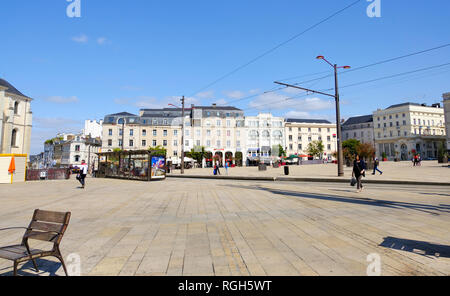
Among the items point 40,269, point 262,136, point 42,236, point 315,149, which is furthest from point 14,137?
point 315,149

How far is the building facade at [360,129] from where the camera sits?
105 metres

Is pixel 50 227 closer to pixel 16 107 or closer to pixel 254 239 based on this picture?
pixel 254 239

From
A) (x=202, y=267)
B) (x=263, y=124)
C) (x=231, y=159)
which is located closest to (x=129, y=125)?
(x=231, y=159)

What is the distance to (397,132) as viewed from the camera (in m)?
92.7

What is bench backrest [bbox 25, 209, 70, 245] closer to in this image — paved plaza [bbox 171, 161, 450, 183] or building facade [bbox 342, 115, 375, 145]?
paved plaza [bbox 171, 161, 450, 183]

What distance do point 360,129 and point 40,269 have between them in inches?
4694

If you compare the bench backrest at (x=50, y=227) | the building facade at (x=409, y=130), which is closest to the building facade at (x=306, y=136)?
the building facade at (x=409, y=130)

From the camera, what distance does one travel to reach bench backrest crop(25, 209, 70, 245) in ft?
11.4

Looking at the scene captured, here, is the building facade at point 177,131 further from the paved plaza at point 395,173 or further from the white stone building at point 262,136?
the paved plaza at point 395,173

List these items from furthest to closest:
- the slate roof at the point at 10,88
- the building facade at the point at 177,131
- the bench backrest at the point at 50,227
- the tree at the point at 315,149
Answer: the tree at the point at 315,149 → the building facade at the point at 177,131 → the slate roof at the point at 10,88 → the bench backrest at the point at 50,227

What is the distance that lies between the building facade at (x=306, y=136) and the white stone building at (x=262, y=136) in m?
8.03

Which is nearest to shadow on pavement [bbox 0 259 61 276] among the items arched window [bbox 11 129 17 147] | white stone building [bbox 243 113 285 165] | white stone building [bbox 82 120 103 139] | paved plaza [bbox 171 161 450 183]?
paved plaza [bbox 171 161 450 183]

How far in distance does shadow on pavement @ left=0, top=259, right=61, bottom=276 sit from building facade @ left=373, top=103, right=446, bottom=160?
101745 millimetres
